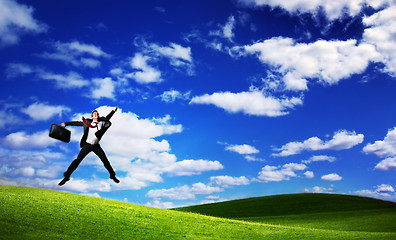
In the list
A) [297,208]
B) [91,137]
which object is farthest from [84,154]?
[297,208]

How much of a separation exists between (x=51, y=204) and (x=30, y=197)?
197 centimetres

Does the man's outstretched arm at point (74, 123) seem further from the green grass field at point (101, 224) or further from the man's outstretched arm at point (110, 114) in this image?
the green grass field at point (101, 224)

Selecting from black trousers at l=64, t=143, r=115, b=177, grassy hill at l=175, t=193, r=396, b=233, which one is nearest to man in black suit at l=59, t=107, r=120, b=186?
black trousers at l=64, t=143, r=115, b=177

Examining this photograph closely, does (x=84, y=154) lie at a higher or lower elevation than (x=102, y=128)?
lower

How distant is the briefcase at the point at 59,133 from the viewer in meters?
8.93

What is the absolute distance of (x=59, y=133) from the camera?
9.03 m

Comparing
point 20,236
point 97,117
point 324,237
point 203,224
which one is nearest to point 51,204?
point 20,236

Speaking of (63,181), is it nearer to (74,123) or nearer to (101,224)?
(74,123)

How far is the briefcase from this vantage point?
8.93 m

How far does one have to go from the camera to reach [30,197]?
20.5 metres

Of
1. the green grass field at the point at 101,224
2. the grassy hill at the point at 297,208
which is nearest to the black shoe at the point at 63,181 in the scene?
the green grass field at the point at 101,224

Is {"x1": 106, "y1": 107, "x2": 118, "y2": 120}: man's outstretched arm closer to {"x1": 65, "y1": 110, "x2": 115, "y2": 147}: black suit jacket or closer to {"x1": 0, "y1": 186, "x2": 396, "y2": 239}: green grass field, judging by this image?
{"x1": 65, "y1": 110, "x2": 115, "y2": 147}: black suit jacket

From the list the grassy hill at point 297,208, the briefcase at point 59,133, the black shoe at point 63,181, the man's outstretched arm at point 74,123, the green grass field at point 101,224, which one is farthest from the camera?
the grassy hill at point 297,208

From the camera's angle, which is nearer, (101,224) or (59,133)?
(59,133)
